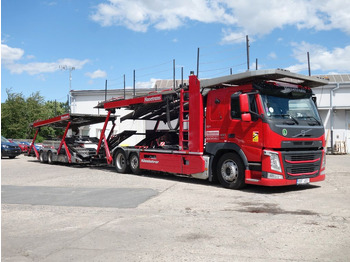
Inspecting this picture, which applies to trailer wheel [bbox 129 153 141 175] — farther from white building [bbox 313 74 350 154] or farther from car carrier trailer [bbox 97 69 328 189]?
white building [bbox 313 74 350 154]

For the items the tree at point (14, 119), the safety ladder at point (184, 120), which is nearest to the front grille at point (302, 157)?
the safety ladder at point (184, 120)

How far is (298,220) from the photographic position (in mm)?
6266

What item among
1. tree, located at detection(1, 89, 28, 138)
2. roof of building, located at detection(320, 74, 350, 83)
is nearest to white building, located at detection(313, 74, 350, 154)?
roof of building, located at detection(320, 74, 350, 83)

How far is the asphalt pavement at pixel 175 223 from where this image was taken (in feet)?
15.1

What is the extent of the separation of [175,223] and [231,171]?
4022mm

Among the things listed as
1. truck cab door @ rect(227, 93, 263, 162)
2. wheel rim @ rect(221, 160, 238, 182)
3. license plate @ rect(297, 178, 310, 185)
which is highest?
truck cab door @ rect(227, 93, 263, 162)

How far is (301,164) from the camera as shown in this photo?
935 centimetres

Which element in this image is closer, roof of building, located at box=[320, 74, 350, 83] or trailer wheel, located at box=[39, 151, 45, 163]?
trailer wheel, located at box=[39, 151, 45, 163]

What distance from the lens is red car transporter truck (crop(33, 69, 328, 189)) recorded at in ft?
29.7

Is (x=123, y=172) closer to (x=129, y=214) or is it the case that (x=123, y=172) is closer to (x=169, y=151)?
(x=169, y=151)

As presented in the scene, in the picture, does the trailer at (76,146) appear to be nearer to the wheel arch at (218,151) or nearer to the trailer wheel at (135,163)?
the trailer wheel at (135,163)

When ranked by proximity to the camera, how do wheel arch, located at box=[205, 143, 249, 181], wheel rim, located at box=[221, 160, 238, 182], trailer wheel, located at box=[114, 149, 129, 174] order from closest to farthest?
1. wheel arch, located at box=[205, 143, 249, 181]
2. wheel rim, located at box=[221, 160, 238, 182]
3. trailer wheel, located at box=[114, 149, 129, 174]

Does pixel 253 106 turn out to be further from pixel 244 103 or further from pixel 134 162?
pixel 134 162

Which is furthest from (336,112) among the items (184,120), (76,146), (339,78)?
(184,120)
